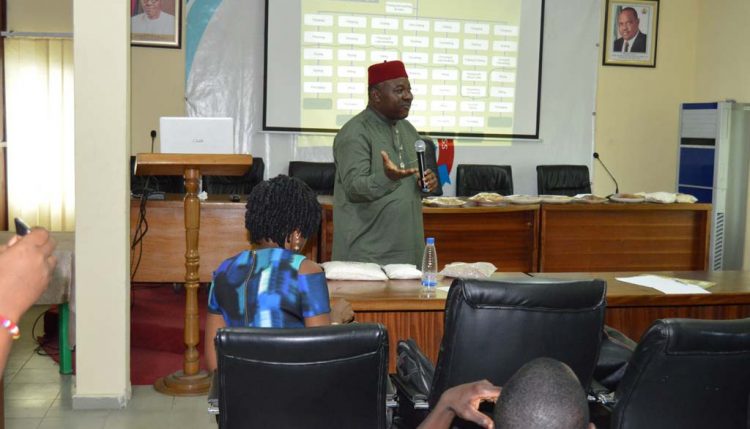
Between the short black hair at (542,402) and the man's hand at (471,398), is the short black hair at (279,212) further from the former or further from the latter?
the short black hair at (542,402)

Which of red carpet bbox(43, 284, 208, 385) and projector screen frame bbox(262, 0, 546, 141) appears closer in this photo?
red carpet bbox(43, 284, 208, 385)

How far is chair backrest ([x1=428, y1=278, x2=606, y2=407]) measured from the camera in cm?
225

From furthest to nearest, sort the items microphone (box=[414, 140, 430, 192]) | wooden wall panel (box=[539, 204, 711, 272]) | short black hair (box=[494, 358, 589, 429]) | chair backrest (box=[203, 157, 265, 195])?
chair backrest (box=[203, 157, 265, 195]), wooden wall panel (box=[539, 204, 711, 272]), microphone (box=[414, 140, 430, 192]), short black hair (box=[494, 358, 589, 429])

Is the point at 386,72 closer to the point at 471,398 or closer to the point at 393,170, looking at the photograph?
the point at 393,170

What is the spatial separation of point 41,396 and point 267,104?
3.75 metres

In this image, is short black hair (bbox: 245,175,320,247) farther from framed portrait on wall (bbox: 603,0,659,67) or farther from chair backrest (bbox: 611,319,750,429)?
framed portrait on wall (bbox: 603,0,659,67)

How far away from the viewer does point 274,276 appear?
7.58 feet

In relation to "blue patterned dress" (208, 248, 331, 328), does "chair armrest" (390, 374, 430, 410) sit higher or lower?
lower

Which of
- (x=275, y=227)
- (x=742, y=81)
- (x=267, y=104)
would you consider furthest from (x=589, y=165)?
(x=275, y=227)

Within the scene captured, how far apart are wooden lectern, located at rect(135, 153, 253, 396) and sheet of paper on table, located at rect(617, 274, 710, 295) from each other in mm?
1806

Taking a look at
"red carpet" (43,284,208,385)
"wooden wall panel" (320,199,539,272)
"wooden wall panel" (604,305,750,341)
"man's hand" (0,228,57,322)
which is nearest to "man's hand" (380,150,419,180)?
"wooden wall panel" (604,305,750,341)

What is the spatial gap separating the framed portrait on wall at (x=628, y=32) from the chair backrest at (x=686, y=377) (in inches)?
255

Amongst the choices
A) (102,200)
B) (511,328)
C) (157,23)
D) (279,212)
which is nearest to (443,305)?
(511,328)

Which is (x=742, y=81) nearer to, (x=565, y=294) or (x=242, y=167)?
(x=242, y=167)
